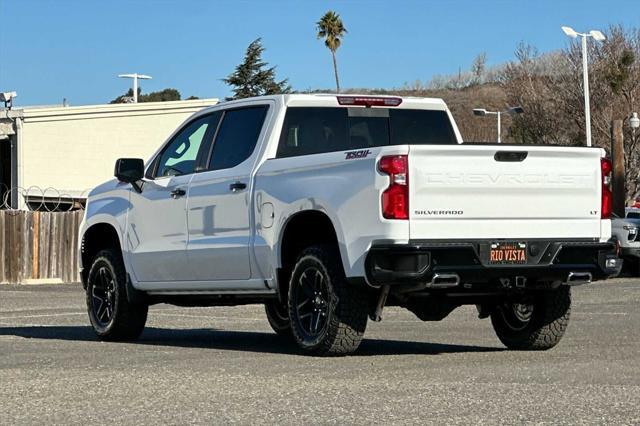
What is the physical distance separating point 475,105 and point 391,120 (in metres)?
129

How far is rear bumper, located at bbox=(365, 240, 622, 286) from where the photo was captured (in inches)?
397

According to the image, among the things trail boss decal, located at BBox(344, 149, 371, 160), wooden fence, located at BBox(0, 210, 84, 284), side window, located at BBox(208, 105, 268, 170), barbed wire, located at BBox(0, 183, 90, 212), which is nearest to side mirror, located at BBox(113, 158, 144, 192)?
side window, located at BBox(208, 105, 268, 170)

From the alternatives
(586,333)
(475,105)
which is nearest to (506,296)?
(586,333)

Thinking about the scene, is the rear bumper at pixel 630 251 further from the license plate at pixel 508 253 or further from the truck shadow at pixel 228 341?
the license plate at pixel 508 253

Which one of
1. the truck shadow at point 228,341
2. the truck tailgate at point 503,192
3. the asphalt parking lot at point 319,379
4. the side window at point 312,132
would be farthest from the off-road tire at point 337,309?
the side window at point 312,132

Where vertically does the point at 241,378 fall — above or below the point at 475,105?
below

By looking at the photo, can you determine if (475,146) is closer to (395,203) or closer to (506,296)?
(395,203)

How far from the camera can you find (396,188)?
33.1ft

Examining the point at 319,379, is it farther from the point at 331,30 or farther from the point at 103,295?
the point at 331,30

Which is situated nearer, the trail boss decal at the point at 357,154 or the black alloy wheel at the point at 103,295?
the trail boss decal at the point at 357,154

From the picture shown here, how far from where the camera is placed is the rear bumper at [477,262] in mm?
10086

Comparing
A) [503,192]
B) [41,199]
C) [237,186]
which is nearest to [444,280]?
[503,192]

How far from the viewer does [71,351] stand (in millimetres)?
11906

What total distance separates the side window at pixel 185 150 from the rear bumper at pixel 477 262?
312 cm
